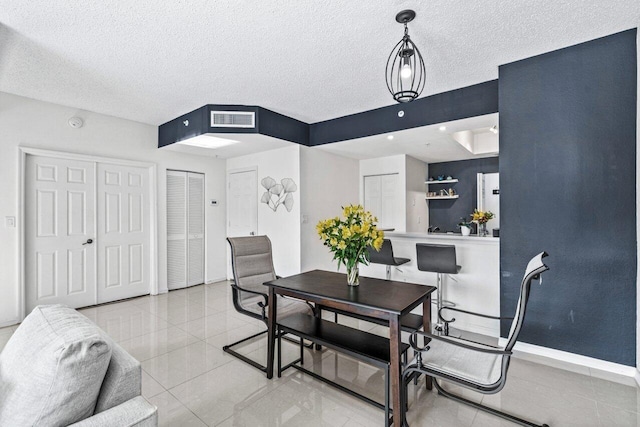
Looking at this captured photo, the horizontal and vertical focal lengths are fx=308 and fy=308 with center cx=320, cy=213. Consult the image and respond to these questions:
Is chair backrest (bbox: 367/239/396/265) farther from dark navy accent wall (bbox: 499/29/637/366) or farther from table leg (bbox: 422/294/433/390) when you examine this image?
table leg (bbox: 422/294/433/390)

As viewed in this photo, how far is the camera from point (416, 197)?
6.30 meters

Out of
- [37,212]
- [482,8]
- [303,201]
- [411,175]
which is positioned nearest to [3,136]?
[37,212]

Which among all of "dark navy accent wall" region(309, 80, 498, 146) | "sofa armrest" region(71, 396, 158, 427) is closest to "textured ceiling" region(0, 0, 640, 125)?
→ "dark navy accent wall" region(309, 80, 498, 146)

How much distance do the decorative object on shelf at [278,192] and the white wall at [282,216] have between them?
60mm

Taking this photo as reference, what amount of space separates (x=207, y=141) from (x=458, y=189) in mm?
4992

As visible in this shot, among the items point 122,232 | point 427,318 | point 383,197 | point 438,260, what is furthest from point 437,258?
point 122,232

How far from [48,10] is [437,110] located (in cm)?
365

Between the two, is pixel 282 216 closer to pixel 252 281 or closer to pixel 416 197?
pixel 252 281

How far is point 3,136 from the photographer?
3555 millimetres

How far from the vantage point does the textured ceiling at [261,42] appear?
219 centimetres

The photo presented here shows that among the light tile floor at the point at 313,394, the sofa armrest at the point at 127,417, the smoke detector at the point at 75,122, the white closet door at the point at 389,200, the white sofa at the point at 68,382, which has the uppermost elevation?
the smoke detector at the point at 75,122

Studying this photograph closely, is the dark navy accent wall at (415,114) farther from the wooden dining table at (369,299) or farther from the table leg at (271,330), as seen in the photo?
the table leg at (271,330)

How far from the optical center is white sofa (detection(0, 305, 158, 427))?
961 millimetres

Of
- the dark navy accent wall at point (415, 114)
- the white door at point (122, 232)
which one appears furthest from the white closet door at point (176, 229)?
the dark navy accent wall at point (415, 114)
